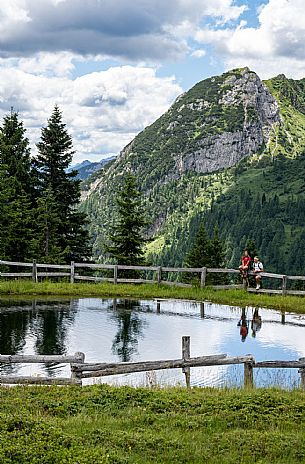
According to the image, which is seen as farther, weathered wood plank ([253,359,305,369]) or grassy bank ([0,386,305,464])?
weathered wood plank ([253,359,305,369])

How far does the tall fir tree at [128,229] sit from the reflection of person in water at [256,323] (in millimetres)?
12824

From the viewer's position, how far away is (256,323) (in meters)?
26.2

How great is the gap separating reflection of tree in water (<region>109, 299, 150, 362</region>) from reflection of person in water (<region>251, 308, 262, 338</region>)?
186 inches

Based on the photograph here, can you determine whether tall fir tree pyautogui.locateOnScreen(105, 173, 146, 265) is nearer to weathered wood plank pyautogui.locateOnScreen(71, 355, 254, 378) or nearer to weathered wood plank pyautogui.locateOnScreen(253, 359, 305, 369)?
weathered wood plank pyautogui.locateOnScreen(71, 355, 254, 378)

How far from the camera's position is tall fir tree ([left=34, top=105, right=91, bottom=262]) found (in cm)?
4462

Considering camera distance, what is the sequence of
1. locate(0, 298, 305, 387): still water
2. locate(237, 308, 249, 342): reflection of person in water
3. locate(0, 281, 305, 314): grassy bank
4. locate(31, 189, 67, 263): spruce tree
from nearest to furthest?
locate(0, 298, 305, 387): still water < locate(237, 308, 249, 342): reflection of person in water < locate(0, 281, 305, 314): grassy bank < locate(31, 189, 67, 263): spruce tree

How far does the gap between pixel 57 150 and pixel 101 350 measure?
27.9 meters

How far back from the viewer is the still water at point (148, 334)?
58.0ft

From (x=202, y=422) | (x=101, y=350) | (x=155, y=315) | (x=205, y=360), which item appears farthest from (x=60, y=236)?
(x=202, y=422)

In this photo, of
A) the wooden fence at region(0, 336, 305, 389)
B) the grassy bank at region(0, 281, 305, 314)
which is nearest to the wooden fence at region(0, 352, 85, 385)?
the wooden fence at region(0, 336, 305, 389)

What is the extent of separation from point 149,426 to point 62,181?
1428 inches

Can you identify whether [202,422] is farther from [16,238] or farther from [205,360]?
[16,238]

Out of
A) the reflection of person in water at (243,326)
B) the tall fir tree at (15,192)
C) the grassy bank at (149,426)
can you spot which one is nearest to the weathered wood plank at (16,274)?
the tall fir tree at (15,192)

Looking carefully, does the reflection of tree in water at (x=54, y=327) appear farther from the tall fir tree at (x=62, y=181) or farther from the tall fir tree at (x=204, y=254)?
the tall fir tree at (x=204, y=254)
